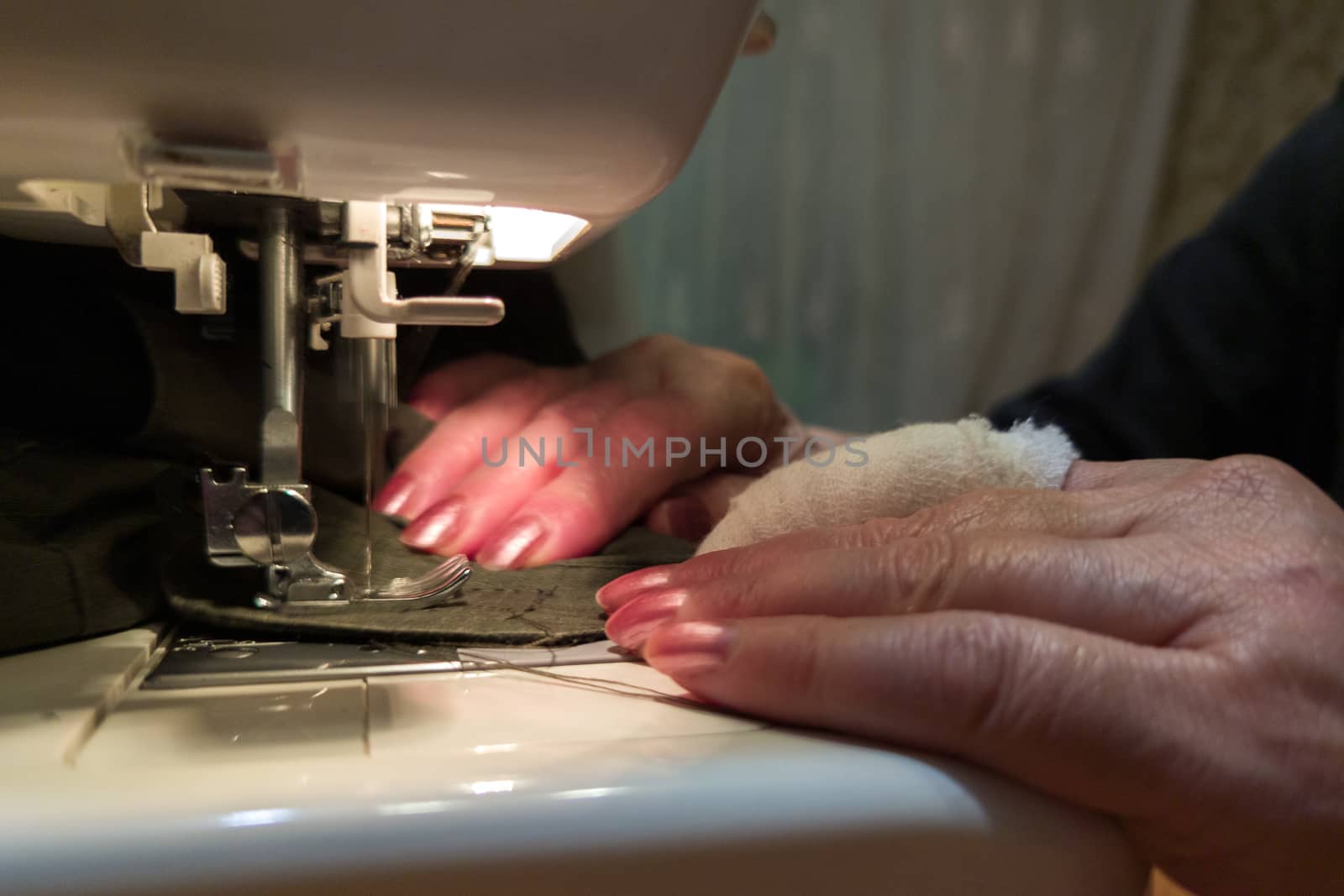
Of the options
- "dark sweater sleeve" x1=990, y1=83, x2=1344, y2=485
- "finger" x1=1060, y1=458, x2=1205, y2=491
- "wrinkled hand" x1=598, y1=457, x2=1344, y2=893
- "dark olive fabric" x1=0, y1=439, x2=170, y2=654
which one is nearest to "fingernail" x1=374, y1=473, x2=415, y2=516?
"dark olive fabric" x1=0, y1=439, x2=170, y2=654

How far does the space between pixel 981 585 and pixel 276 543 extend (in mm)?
263

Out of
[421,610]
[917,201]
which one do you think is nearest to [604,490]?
[421,610]

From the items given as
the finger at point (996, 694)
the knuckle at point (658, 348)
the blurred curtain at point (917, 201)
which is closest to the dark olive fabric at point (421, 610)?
the finger at point (996, 694)

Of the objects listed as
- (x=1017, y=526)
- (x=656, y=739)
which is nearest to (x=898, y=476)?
(x=1017, y=526)

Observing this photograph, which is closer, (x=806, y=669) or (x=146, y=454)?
(x=806, y=669)

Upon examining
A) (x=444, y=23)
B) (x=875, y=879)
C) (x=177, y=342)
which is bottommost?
(x=875, y=879)

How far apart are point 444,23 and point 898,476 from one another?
25 centimetres

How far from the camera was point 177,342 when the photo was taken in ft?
1.32

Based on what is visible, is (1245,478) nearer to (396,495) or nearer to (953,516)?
(953,516)

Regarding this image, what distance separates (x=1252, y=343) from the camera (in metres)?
0.80

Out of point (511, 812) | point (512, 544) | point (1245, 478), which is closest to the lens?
point (511, 812)

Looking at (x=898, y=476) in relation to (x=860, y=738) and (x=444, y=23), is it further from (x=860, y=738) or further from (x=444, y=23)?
(x=444, y=23)

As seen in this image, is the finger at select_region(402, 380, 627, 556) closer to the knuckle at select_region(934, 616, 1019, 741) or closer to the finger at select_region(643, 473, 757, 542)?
the finger at select_region(643, 473, 757, 542)

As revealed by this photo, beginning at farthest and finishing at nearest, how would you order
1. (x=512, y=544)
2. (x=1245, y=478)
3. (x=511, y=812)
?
(x=512, y=544)
(x=1245, y=478)
(x=511, y=812)
